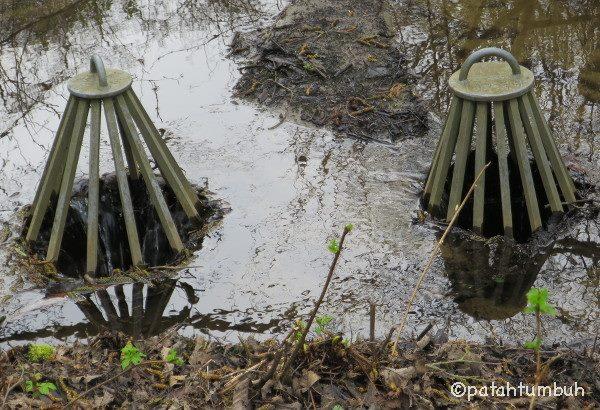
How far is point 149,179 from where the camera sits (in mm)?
6129

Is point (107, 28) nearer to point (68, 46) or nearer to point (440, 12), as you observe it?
point (68, 46)

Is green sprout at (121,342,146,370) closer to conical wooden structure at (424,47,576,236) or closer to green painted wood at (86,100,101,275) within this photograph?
green painted wood at (86,100,101,275)

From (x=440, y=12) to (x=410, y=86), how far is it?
2062 millimetres

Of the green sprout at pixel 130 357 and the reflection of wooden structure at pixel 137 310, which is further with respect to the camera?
the reflection of wooden structure at pixel 137 310

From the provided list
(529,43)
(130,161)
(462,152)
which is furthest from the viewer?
(529,43)

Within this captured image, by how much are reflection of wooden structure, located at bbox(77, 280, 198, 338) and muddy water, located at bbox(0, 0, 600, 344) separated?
0.04 feet

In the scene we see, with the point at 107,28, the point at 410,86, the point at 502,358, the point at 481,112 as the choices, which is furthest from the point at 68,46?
the point at 502,358

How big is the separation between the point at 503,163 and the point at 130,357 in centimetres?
323

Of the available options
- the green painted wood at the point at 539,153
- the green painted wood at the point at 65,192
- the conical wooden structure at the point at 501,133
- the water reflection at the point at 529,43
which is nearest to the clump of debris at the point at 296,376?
the green painted wood at the point at 65,192

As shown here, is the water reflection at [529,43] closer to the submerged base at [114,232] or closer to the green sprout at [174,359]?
the submerged base at [114,232]

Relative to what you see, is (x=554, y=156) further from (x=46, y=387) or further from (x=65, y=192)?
(x=46, y=387)

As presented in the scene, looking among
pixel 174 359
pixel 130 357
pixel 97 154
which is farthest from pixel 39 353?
pixel 97 154

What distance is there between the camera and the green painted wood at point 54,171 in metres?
6.03

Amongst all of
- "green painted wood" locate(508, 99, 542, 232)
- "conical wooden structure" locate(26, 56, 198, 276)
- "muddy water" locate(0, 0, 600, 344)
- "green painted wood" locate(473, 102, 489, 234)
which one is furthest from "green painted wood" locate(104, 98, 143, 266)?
"green painted wood" locate(508, 99, 542, 232)
